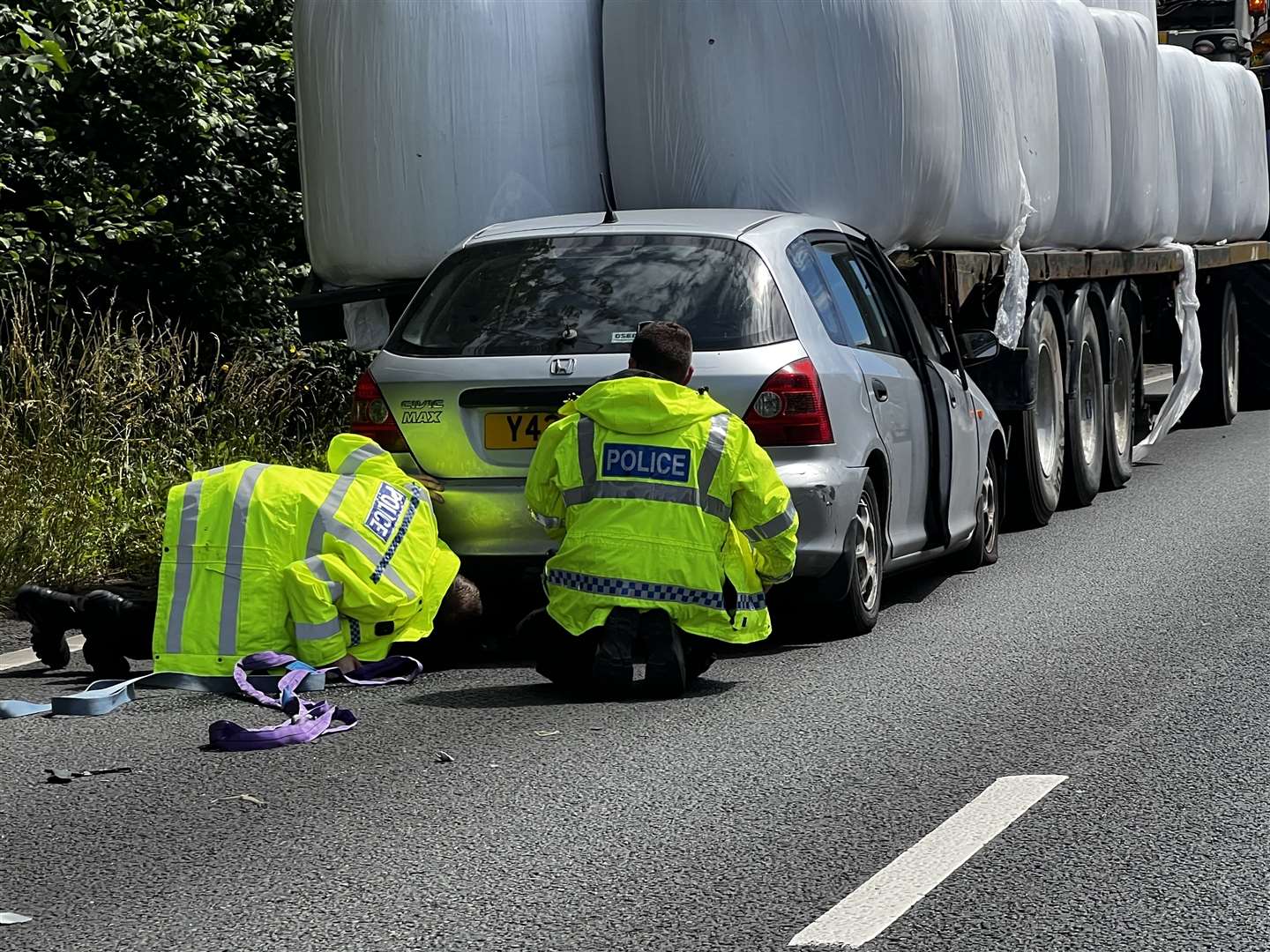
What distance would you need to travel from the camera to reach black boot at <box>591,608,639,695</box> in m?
6.61

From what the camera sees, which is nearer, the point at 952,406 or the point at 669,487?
the point at 669,487

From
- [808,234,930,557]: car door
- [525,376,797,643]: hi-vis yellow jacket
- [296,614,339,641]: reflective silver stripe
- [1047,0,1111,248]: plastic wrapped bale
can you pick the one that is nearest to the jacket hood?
[525,376,797,643]: hi-vis yellow jacket

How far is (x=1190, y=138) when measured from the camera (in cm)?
1625

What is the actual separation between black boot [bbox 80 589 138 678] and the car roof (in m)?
1.99

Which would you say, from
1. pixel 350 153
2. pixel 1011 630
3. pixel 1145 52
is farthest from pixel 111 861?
pixel 1145 52

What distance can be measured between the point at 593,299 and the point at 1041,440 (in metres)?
5.09

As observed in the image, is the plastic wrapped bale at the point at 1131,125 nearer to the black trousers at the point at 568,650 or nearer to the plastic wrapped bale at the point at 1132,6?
the plastic wrapped bale at the point at 1132,6

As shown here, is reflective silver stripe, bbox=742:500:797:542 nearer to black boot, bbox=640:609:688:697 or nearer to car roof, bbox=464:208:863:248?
black boot, bbox=640:609:688:697

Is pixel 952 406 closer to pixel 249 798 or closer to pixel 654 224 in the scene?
pixel 654 224

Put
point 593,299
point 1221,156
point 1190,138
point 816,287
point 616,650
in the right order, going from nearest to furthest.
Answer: point 616,650 → point 593,299 → point 816,287 → point 1190,138 → point 1221,156

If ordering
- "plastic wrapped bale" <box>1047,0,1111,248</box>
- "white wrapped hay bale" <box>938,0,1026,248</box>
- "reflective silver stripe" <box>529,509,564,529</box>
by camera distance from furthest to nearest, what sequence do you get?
"plastic wrapped bale" <box>1047,0,1111,248</box>, "white wrapped hay bale" <box>938,0,1026,248</box>, "reflective silver stripe" <box>529,509,564,529</box>

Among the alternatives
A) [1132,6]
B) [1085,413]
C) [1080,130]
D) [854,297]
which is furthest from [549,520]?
[1132,6]

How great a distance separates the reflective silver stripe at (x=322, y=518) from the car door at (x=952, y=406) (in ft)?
9.48

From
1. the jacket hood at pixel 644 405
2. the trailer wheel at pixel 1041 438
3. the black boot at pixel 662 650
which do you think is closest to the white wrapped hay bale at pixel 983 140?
the trailer wheel at pixel 1041 438
